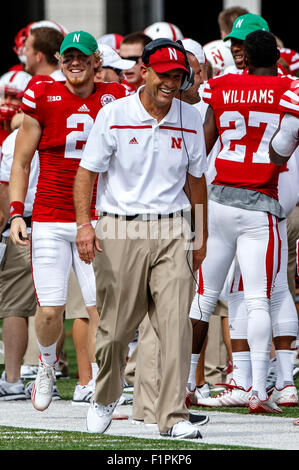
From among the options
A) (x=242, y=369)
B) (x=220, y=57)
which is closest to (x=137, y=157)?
(x=242, y=369)

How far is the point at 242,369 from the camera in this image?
7.81 metres

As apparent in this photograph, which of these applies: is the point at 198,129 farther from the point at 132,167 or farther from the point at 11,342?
the point at 11,342

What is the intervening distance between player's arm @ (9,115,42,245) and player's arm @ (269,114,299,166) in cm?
138

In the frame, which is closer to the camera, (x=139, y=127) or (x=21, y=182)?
(x=139, y=127)

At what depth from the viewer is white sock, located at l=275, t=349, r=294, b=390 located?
7.77 m

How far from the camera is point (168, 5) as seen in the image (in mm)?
19562

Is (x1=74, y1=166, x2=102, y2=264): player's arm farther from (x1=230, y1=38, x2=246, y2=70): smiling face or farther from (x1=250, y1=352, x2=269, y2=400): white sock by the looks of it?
(x1=230, y1=38, x2=246, y2=70): smiling face

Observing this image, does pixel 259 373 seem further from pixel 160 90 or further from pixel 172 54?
pixel 172 54

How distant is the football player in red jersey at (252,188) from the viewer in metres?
7.29
